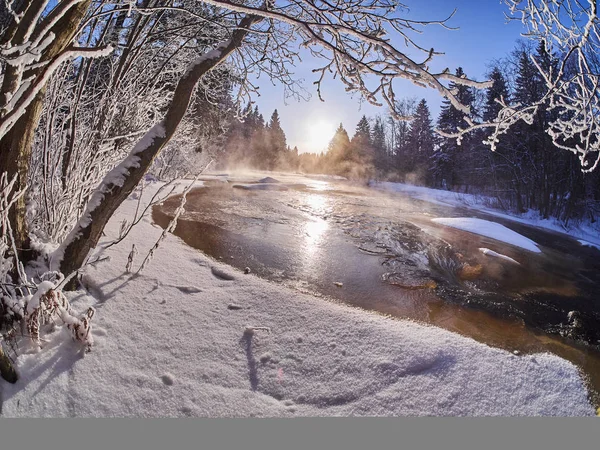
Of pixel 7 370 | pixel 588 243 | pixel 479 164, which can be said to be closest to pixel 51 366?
pixel 7 370

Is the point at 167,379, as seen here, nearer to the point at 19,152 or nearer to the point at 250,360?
the point at 250,360

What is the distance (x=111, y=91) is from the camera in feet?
9.77

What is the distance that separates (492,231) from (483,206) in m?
5.78

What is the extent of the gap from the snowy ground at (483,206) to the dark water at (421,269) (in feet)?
5.39

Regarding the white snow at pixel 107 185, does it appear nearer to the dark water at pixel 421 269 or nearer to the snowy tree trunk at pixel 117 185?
the snowy tree trunk at pixel 117 185

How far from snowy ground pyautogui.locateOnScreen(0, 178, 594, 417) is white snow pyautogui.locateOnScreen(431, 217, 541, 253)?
6.18 metres

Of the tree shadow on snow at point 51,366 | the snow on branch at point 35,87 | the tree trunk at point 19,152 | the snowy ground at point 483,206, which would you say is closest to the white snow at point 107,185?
the tree trunk at point 19,152

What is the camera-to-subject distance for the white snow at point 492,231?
735 centimetres

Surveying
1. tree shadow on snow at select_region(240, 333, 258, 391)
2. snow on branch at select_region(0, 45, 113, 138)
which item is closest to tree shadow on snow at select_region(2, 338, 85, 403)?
tree shadow on snow at select_region(240, 333, 258, 391)

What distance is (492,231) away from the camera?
8055 mm

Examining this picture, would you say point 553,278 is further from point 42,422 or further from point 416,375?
point 42,422

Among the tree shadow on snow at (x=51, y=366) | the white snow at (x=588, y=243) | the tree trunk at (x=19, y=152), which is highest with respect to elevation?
the tree trunk at (x=19, y=152)

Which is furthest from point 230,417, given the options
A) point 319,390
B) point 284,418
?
point 319,390

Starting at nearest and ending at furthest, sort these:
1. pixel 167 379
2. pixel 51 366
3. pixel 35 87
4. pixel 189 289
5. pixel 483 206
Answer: pixel 35 87
pixel 51 366
pixel 167 379
pixel 189 289
pixel 483 206
